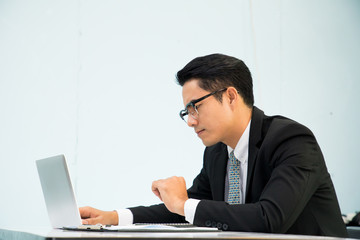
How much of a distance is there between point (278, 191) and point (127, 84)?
6.36 feet

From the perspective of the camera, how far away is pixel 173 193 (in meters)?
1.62

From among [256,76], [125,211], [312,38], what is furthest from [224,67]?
[312,38]

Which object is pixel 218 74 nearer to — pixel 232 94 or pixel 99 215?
pixel 232 94

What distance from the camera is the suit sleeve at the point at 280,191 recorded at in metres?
1.44

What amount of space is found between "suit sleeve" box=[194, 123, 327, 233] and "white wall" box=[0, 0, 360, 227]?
5.39 ft

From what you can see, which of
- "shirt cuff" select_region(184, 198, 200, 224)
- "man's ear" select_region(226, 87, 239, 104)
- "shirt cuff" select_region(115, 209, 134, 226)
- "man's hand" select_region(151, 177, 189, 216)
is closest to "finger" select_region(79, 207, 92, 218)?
"shirt cuff" select_region(115, 209, 134, 226)

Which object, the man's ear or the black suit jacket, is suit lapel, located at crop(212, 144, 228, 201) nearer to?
the black suit jacket

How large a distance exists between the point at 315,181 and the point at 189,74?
62 cm

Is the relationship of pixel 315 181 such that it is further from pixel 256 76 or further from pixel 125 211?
pixel 256 76

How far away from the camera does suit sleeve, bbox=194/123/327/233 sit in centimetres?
144

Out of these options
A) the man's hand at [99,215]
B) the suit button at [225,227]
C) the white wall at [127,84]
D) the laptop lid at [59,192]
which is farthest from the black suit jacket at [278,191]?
the white wall at [127,84]

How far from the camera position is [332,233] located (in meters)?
1.64

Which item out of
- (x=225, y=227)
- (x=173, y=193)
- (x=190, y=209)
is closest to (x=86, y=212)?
(x=173, y=193)

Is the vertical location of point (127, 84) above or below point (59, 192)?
above
